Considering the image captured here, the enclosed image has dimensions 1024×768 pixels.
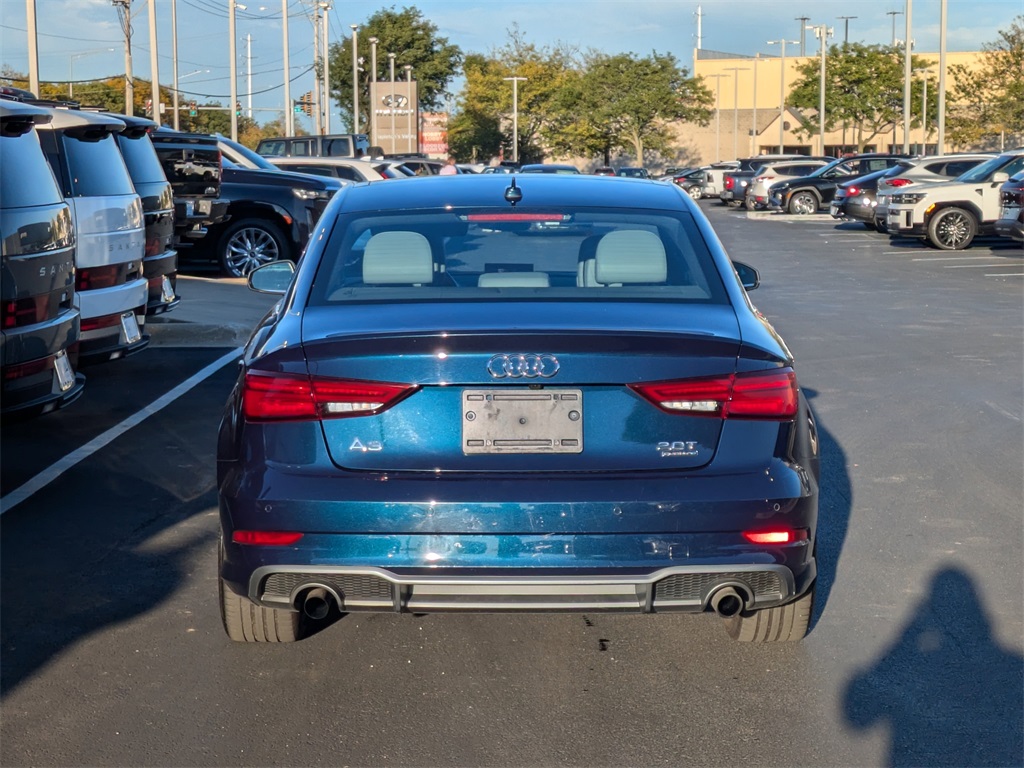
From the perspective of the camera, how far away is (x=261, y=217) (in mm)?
18328

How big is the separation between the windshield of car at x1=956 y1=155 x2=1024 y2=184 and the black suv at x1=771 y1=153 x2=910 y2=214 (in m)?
14.4

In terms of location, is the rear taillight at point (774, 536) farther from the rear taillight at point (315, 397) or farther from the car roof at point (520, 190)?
the car roof at point (520, 190)

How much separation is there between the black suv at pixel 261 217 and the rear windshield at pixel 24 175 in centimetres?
1087

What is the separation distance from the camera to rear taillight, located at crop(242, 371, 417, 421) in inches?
157

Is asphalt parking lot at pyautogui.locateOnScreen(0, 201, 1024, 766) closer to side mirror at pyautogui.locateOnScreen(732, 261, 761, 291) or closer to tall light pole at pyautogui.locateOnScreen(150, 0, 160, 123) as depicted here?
side mirror at pyautogui.locateOnScreen(732, 261, 761, 291)

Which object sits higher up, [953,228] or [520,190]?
[520,190]

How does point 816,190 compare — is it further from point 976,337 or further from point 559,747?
point 559,747

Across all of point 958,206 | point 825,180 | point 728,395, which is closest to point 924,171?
point 958,206

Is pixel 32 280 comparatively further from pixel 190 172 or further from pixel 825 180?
pixel 825 180

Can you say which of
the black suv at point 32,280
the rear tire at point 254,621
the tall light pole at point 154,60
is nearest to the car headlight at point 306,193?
the black suv at point 32,280

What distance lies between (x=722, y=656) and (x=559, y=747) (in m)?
0.96

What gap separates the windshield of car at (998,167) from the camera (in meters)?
24.6

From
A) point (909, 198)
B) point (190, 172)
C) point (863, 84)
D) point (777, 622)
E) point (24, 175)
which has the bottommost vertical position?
point (777, 622)

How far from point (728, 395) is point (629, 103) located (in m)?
80.5
